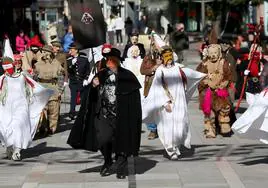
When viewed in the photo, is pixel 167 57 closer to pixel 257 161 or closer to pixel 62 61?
pixel 257 161

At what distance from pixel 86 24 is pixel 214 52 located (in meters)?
3.97

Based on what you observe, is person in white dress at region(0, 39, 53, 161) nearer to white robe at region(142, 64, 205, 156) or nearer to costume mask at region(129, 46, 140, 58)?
white robe at region(142, 64, 205, 156)

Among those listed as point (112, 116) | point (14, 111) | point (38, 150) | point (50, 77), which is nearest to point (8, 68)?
point (14, 111)

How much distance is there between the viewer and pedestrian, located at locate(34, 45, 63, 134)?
1577 cm

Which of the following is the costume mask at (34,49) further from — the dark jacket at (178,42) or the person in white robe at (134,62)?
the dark jacket at (178,42)

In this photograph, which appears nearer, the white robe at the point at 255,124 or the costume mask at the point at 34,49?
the white robe at the point at 255,124

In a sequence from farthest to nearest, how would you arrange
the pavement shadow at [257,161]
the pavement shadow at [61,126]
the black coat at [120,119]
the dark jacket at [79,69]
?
the dark jacket at [79,69] → the pavement shadow at [61,126] → the pavement shadow at [257,161] → the black coat at [120,119]

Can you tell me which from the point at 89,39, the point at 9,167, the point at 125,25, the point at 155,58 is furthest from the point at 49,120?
the point at 125,25

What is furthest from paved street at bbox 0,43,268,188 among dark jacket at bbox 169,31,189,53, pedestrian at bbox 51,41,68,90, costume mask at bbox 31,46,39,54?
dark jacket at bbox 169,31,189,53

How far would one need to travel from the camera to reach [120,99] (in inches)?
430

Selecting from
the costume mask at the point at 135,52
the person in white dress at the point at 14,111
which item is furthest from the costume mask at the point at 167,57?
the costume mask at the point at 135,52

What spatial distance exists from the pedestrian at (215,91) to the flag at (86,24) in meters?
3.85

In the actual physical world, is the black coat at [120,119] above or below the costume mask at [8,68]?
below

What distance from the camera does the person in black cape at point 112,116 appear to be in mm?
10906
